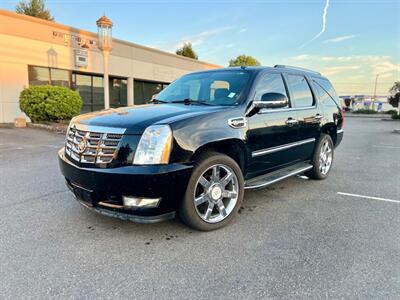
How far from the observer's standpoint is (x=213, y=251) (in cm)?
290

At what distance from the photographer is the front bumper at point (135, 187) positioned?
2.80m

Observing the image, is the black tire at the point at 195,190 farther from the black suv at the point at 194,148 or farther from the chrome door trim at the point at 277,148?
the chrome door trim at the point at 277,148

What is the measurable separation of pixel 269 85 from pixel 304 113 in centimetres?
92

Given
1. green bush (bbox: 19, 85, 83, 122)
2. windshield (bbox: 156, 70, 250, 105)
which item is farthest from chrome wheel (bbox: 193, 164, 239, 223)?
green bush (bbox: 19, 85, 83, 122)

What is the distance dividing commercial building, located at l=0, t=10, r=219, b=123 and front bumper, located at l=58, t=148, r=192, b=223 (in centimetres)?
1330

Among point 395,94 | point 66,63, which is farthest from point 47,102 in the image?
point 395,94

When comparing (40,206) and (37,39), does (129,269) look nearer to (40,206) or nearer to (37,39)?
(40,206)

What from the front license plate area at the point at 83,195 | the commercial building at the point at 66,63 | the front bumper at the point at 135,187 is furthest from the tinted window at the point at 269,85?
the commercial building at the point at 66,63

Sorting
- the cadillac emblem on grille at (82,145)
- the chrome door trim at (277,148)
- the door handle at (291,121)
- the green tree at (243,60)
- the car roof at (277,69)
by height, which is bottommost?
the chrome door trim at (277,148)

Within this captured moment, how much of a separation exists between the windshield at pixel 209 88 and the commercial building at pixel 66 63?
12.1m

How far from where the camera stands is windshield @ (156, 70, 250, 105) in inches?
155

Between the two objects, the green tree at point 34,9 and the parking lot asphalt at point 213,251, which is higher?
the green tree at point 34,9

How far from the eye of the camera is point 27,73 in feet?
46.5

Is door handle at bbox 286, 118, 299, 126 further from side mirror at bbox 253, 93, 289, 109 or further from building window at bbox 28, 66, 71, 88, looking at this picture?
building window at bbox 28, 66, 71, 88
